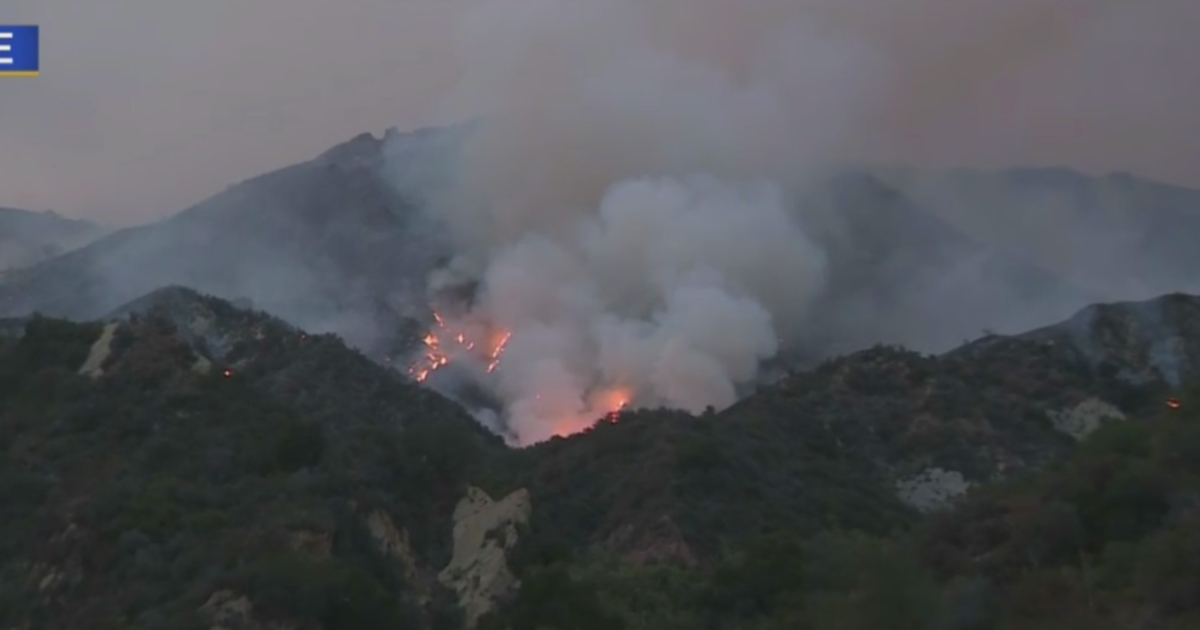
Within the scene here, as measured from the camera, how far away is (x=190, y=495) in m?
34.7

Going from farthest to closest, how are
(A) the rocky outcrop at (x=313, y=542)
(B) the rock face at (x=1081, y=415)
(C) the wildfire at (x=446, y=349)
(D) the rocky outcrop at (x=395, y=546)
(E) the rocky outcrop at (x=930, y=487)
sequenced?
(C) the wildfire at (x=446, y=349) < (B) the rock face at (x=1081, y=415) < (E) the rocky outcrop at (x=930, y=487) < (D) the rocky outcrop at (x=395, y=546) < (A) the rocky outcrop at (x=313, y=542)

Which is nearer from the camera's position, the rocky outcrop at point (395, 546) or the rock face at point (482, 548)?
the rocky outcrop at point (395, 546)

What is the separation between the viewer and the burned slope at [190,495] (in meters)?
29.0

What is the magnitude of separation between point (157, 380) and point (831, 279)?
6491cm

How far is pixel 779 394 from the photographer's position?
66.1m

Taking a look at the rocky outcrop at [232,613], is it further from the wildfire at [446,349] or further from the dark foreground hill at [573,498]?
the wildfire at [446,349]

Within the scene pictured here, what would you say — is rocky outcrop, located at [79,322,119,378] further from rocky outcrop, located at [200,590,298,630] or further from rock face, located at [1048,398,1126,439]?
rock face, located at [1048,398,1126,439]

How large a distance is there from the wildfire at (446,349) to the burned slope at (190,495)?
36477 millimetres

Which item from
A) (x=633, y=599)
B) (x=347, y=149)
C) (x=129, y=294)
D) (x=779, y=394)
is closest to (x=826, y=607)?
(x=633, y=599)

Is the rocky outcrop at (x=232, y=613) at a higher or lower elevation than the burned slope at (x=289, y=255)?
lower

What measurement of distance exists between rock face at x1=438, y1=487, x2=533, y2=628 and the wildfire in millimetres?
49527

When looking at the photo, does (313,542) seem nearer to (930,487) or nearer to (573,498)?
(573,498)

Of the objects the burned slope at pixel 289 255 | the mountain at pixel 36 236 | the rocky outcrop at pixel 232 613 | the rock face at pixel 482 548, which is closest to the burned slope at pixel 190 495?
the rocky outcrop at pixel 232 613

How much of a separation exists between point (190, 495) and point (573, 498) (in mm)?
18228
